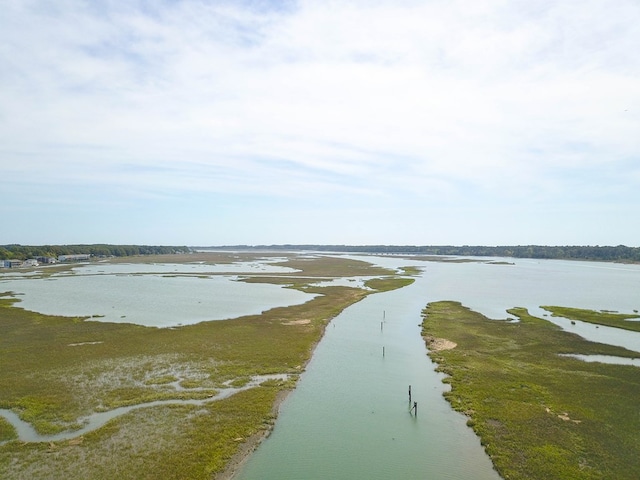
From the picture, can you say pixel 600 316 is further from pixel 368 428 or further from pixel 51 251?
pixel 51 251

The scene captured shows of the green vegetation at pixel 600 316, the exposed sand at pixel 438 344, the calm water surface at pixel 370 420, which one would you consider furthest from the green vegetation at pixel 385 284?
the exposed sand at pixel 438 344

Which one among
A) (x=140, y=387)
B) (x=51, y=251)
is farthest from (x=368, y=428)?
(x=51, y=251)

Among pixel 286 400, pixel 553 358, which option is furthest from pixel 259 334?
pixel 553 358

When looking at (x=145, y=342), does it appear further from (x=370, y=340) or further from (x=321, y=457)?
(x=321, y=457)

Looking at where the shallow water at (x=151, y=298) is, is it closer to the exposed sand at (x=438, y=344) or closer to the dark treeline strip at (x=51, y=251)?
the exposed sand at (x=438, y=344)

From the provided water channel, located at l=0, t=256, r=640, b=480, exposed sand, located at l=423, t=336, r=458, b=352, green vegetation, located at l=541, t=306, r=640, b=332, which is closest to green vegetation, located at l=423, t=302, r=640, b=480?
exposed sand, located at l=423, t=336, r=458, b=352
